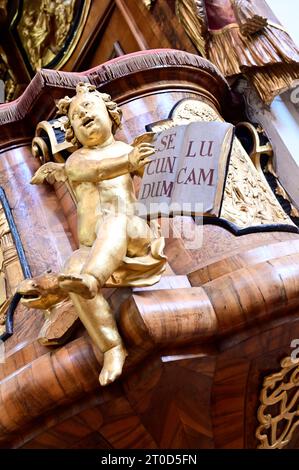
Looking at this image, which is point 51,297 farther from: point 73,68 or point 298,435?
point 73,68

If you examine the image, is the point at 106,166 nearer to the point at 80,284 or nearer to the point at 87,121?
the point at 87,121

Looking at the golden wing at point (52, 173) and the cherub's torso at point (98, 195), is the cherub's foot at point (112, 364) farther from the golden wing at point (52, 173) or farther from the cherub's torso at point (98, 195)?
the golden wing at point (52, 173)

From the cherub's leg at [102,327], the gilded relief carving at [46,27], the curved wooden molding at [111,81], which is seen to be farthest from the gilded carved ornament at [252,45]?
the gilded relief carving at [46,27]

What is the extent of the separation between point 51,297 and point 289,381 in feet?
2.20

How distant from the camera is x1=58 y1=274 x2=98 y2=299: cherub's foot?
1.35m

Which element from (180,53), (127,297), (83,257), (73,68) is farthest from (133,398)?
(73,68)

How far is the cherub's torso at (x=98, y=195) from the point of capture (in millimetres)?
1657

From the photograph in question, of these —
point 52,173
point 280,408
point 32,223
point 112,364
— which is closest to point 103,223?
point 52,173

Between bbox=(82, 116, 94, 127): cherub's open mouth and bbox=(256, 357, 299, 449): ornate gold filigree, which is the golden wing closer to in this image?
bbox=(82, 116, 94, 127): cherub's open mouth

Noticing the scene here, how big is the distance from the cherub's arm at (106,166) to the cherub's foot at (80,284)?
328mm

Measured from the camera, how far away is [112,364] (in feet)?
4.75

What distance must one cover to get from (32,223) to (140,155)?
59 cm

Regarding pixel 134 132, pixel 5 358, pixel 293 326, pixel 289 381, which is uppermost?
pixel 134 132

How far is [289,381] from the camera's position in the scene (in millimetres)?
1826
